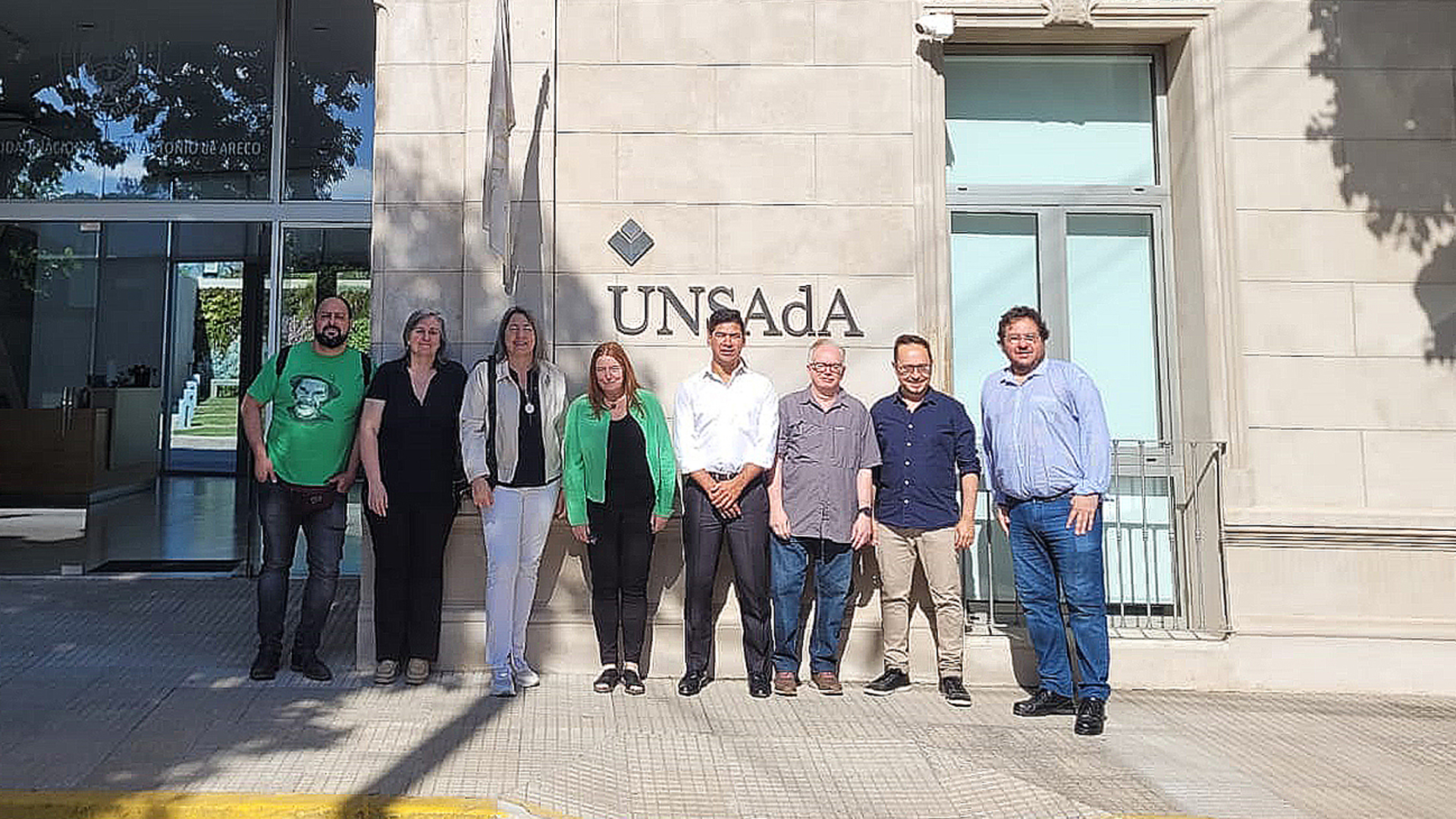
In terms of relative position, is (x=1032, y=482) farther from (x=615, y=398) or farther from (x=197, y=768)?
(x=197, y=768)

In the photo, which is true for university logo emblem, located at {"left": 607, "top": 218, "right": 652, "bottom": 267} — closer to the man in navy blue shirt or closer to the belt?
the man in navy blue shirt

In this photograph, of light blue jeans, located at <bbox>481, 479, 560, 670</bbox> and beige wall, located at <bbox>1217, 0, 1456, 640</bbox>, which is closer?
light blue jeans, located at <bbox>481, 479, 560, 670</bbox>

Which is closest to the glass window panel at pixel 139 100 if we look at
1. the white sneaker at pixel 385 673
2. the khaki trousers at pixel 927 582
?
the white sneaker at pixel 385 673

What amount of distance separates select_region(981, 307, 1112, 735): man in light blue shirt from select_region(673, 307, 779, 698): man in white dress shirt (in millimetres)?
1391

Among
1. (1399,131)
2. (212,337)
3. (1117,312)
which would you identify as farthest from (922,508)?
(212,337)

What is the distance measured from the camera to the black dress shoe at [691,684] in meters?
5.33

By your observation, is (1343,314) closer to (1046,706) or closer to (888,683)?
(1046,706)

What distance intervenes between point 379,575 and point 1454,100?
7.59 meters

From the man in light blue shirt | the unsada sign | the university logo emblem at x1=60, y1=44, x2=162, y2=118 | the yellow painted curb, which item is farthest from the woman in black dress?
the university logo emblem at x1=60, y1=44, x2=162, y2=118

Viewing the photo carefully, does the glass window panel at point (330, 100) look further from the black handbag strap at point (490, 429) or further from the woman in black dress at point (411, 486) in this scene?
the black handbag strap at point (490, 429)

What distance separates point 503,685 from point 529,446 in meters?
1.38

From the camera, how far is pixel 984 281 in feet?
21.1

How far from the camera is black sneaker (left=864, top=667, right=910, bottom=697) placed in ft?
17.6

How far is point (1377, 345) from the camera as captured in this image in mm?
5906
